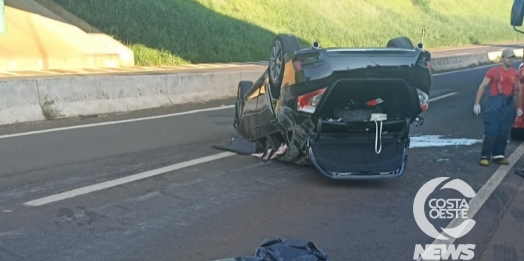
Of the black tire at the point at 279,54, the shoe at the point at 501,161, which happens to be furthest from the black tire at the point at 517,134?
the black tire at the point at 279,54

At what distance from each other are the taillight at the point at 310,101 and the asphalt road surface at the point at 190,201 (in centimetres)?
89

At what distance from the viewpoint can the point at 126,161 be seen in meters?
8.84

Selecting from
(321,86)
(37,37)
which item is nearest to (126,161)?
(321,86)

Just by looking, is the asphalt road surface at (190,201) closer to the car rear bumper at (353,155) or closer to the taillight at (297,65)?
the car rear bumper at (353,155)

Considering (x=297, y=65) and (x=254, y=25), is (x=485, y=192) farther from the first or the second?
(x=254, y=25)

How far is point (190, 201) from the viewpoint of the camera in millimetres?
7055

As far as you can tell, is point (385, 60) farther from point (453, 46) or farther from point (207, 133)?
point (453, 46)

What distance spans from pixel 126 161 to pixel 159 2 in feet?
67.6

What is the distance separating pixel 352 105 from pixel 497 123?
2.81 metres

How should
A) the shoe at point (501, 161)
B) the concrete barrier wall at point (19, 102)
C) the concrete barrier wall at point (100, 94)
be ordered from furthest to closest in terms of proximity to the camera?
the concrete barrier wall at point (100, 94) → the concrete barrier wall at point (19, 102) → the shoe at point (501, 161)

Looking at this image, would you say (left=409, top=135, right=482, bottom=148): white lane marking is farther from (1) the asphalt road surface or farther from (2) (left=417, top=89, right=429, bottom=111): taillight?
(2) (left=417, top=89, right=429, bottom=111): taillight

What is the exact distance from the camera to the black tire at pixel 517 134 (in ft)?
38.0

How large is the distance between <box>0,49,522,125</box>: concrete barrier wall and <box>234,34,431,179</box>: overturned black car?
17.9 ft

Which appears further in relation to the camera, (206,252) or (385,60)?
(385,60)
